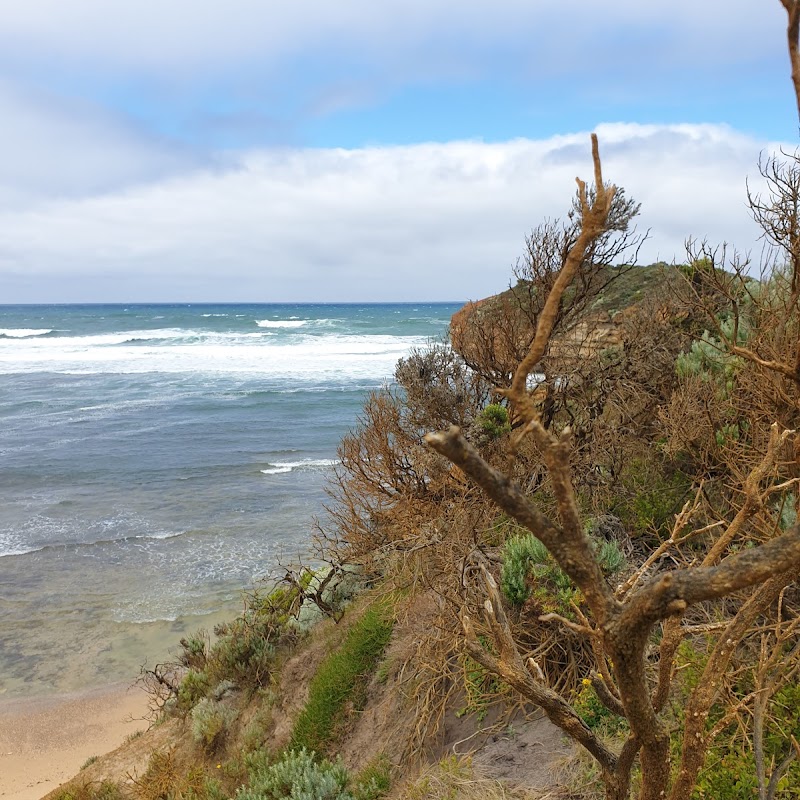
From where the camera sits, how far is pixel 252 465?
20688 mm

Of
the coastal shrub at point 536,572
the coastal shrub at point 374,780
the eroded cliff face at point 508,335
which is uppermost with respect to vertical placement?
the eroded cliff face at point 508,335

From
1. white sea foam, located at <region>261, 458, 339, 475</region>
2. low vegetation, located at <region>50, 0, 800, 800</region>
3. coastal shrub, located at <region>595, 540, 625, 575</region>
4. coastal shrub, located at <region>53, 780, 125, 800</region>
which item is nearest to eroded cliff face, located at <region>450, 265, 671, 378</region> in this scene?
low vegetation, located at <region>50, 0, 800, 800</region>

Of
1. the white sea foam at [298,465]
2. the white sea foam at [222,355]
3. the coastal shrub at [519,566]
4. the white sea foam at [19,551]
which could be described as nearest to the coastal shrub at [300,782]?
the coastal shrub at [519,566]

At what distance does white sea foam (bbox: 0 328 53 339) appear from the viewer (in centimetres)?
6400

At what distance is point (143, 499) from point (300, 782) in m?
13.2

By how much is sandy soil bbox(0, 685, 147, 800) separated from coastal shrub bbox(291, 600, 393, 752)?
146 inches

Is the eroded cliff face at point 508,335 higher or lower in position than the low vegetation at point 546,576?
higher

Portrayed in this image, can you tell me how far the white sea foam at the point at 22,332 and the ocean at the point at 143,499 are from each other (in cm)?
2746

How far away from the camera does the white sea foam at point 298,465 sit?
65.9 ft

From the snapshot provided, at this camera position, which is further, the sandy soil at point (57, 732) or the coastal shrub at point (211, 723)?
the sandy soil at point (57, 732)

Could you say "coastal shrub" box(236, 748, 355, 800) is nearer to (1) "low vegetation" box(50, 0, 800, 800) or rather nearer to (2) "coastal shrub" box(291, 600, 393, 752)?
(1) "low vegetation" box(50, 0, 800, 800)

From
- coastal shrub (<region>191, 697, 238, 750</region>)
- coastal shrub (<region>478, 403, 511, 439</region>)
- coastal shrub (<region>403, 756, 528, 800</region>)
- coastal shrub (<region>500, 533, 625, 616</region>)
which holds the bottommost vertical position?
coastal shrub (<region>191, 697, 238, 750</region>)

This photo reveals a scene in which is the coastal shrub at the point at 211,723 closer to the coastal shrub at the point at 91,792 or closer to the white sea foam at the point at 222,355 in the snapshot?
the coastal shrub at the point at 91,792

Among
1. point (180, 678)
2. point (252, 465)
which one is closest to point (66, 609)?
point (180, 678)
